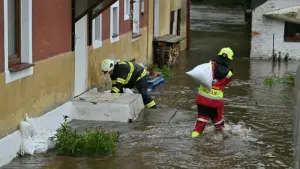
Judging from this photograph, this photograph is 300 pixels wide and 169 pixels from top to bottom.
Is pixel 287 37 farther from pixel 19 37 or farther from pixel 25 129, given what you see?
pixel 25 129

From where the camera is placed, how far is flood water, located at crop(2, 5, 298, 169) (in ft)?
28.8

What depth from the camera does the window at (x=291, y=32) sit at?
969 inches

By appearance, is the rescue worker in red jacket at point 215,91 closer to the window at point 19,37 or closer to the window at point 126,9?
the window at point 19,37

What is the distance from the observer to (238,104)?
47.4 ft

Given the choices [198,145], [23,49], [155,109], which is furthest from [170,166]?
[155,109]

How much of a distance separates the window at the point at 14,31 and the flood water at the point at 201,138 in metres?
1.42

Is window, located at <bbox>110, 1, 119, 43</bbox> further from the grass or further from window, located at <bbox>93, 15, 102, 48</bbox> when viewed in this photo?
the grass

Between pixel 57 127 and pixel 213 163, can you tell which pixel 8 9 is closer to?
pixel 57 127

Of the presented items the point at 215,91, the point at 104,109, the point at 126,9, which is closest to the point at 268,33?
the point at 126,9

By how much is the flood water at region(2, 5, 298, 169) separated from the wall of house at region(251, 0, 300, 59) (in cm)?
588

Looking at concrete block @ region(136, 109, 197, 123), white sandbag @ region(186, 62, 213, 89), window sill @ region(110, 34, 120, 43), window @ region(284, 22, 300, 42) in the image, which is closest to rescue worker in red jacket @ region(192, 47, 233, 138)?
white sandbag @ region(186, 62, 213, 89)

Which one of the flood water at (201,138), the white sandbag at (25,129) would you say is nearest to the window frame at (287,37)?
the flood water at (201,138)

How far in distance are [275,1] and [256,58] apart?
7.36ft

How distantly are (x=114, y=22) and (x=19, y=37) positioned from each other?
22.1 ft
